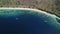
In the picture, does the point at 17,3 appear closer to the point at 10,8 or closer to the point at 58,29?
the point at 10,8

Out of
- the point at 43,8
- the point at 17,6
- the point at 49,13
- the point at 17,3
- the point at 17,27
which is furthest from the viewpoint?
the point at 17,3

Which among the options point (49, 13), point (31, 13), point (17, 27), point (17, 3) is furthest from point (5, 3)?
point (17, 27)

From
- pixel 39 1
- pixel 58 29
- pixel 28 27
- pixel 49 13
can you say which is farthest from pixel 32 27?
pixel 39 1

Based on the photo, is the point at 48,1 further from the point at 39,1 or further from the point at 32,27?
the point at 32,27

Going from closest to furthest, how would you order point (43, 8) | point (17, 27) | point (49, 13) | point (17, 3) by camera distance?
point (17, 27) → point (49, 13) → point (43, 8) → point (17, 3)

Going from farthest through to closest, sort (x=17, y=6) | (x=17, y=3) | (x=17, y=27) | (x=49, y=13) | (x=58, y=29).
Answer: (x=17, y=3)
(x=17, y=6)
(x=49, y=13)
(x=17, y=27)
(x=58, y=29)

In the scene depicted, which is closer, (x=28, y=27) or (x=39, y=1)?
(x=28, y=27)

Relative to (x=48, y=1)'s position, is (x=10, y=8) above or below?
below

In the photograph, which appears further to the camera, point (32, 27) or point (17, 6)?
point (17, 6)

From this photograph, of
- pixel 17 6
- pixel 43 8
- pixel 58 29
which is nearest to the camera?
pixel 58 29
